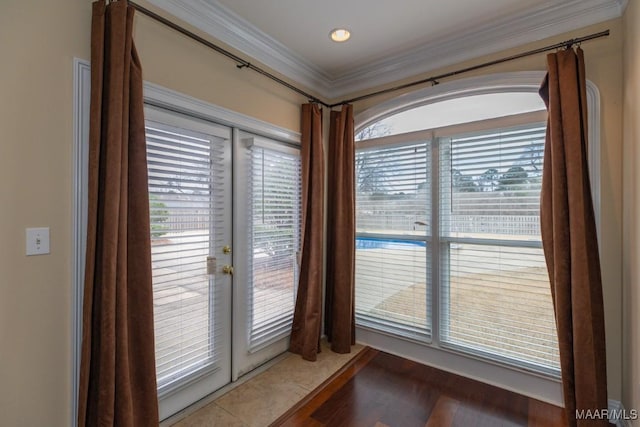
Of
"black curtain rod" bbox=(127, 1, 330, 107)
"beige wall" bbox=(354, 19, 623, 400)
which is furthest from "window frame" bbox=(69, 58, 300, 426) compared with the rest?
"beige wall" bbox=(354, 19, 623, 400)

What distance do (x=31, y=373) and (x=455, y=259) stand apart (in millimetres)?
2741

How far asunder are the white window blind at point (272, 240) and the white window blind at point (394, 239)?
2.28 feet

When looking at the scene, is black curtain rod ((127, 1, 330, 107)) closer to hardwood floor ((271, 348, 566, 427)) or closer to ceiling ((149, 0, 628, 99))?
ceiling ((149, 0, 628, 99))

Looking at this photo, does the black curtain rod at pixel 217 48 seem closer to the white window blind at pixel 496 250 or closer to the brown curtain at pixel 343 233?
the brown curtain at pixel 343 233

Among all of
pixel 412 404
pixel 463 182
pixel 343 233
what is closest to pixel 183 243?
pixel 343 233

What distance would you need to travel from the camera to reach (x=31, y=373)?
4.42ft

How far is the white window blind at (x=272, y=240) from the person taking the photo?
2.43 meters

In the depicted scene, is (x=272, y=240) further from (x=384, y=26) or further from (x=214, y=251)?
(x=384, y=26)

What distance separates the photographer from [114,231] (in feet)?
4.64

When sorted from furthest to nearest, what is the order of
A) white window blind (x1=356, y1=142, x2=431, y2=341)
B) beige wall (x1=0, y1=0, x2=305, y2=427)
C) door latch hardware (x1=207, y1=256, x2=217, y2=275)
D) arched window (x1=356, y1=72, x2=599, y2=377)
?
white window blind (x1=356, y1=142, x2=431, y2=341) → arched window (x1=356, y1=72, x2=599, y2=377) → door latch hardware (x1=207, y1=256, x2=217, y2=275) → beige wall (x1=0, y1=0, x2=305, y2=427)

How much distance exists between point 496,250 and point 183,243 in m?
2.30

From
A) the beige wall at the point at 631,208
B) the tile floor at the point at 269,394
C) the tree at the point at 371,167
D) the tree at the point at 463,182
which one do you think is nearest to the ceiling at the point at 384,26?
the beige wall at the point at 631,208

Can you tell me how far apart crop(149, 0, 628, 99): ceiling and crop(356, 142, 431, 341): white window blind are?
0.79 meters

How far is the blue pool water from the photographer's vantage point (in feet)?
9.09
